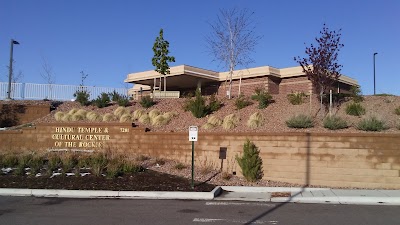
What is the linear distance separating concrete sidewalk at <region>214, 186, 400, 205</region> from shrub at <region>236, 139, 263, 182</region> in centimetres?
128

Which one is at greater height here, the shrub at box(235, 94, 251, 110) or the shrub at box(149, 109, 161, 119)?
the shrub at box(235, 94, 251, 110)

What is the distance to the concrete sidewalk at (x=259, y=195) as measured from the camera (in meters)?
11.9

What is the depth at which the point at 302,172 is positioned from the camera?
14.8m

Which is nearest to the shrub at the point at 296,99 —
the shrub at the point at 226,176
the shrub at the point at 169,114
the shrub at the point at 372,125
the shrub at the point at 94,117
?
A: the shrub at the point at 372,125

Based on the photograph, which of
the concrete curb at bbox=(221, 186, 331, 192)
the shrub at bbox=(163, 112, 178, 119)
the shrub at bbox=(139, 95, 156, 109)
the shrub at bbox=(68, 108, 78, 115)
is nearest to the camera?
the concrete curb at bbox=(221, 186, 331, 192)

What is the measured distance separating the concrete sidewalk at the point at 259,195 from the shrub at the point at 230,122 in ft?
18.5

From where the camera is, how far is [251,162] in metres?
15.1

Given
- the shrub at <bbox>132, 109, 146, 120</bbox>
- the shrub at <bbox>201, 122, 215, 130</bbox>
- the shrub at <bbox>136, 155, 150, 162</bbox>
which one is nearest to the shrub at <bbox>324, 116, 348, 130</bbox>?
the shrub at <bbox>201, 122, 215, 130</bbox>

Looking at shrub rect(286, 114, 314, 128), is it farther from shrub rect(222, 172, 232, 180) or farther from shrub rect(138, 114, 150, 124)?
shrub rect(138, 114, 150, 124)

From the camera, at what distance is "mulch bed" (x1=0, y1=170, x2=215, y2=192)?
13.3 meters

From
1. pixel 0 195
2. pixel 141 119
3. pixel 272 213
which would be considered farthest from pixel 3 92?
pixel 272 213

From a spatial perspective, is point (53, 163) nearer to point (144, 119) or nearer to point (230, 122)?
point (144, 119)

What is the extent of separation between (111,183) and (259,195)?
5040 mm

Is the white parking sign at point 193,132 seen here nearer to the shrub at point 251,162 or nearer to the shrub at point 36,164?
the shrub at point 251,162
